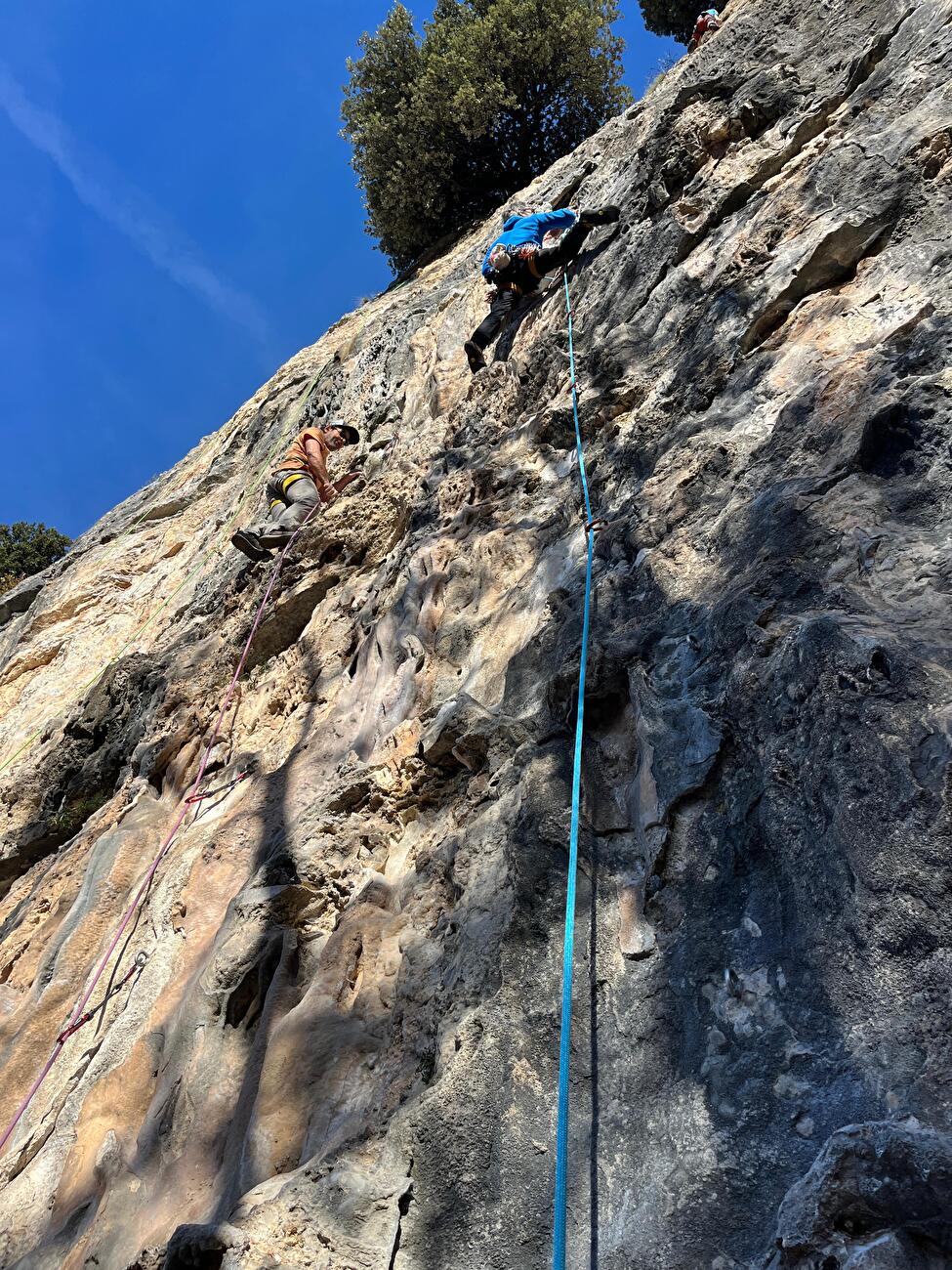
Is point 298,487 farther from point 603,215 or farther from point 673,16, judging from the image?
point 673,16

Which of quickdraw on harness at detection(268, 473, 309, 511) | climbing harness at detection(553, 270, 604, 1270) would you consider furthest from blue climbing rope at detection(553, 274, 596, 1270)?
quickdraw on harness at detection(268, 473, 309, 511)

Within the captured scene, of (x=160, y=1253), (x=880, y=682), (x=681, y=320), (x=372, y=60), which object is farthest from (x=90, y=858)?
(x=372, y=60)

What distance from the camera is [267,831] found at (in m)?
4.80

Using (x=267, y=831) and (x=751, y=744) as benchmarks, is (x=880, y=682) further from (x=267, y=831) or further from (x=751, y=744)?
(x=267, y=831)

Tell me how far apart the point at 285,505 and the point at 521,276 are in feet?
9.49

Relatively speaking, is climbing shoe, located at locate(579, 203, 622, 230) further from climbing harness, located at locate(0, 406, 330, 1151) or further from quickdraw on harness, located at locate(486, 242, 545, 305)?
climbing harness, located at locate(0, 406, 330, 1151)

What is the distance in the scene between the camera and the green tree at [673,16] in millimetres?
16438

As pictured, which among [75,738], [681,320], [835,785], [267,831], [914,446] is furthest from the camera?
[75,738]

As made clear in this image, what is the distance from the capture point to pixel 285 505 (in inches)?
340

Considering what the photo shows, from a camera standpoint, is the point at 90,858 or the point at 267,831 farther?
the point at 90,858

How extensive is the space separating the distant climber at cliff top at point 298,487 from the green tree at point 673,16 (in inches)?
471

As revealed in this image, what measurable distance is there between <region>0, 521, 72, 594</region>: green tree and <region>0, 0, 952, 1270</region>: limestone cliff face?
18245 mm

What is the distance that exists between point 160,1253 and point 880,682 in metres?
2.47

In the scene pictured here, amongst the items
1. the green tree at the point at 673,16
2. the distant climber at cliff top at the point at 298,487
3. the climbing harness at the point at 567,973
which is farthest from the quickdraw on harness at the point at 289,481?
the green tree at the point at 673,16
